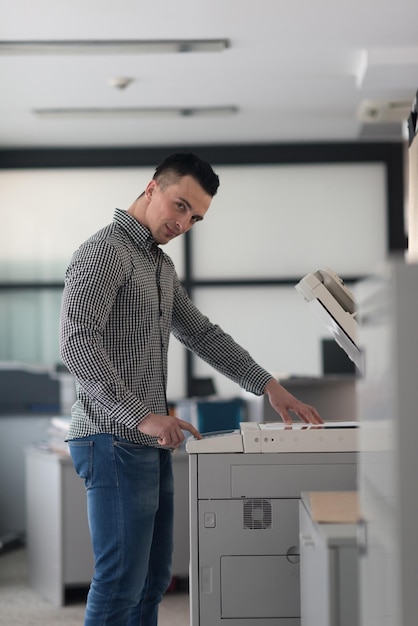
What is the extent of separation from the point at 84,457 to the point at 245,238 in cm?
435

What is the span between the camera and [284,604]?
7.69 ft

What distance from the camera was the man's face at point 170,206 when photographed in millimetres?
A: 2320

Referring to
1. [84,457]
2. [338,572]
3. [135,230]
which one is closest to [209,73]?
[135,230]

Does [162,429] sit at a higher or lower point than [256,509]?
higher

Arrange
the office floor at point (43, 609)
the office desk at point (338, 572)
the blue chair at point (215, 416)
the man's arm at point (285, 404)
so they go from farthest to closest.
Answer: the blue chair at point (215, 416) → the office floor at point (43, 609) → the man's arm at point (285, 404) → the office desk at point (338, 572)

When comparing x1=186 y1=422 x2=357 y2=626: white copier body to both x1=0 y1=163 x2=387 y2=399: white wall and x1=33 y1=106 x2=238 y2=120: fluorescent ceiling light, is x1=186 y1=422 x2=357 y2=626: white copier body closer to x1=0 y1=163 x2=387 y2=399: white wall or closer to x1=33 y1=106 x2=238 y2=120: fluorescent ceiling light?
x1=33 y1=106 x2=238 y2=120: fluorescent ceiling light

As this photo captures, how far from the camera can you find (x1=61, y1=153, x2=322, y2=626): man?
81.8 inches

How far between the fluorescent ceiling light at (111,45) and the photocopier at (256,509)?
7.63 ft

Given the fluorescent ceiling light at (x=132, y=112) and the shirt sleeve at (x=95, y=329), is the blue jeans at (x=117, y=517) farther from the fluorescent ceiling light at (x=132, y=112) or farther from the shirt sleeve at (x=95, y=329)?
the fluorescent ceiling light at (x=132, y=112)

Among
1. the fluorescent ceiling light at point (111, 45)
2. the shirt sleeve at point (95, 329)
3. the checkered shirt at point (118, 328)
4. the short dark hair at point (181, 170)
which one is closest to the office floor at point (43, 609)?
the checkered shirt at point (118, 328)

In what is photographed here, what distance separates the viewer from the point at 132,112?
17.9 ft

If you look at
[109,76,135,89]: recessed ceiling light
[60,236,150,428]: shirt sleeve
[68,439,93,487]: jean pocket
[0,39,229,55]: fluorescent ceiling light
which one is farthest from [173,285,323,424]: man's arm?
[109,76,135,89]: recessed ceiling light

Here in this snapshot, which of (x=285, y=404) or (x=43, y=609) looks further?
(x=43, y=609)

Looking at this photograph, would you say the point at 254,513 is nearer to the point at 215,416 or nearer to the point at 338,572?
the point at 338,572
